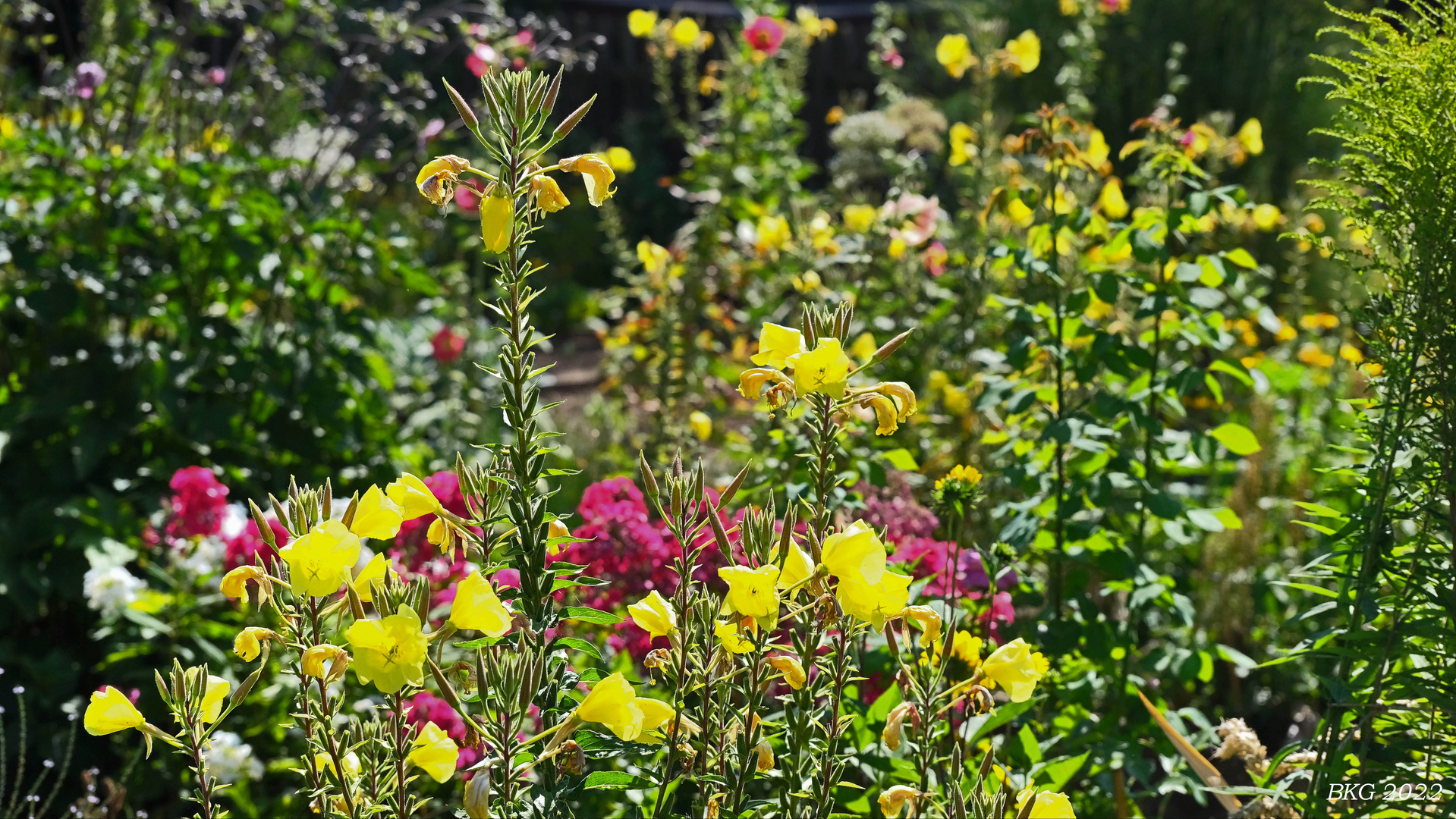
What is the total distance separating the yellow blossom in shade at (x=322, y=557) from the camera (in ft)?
3.39

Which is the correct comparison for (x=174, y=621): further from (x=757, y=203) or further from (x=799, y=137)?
(x=799, y=137)

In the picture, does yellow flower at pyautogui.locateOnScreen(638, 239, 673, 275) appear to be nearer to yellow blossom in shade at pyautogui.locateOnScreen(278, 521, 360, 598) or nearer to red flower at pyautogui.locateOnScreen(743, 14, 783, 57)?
red flower at pyautogui.locateOnScreen(743, 14, 783, 57)

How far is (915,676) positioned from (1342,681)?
662mm

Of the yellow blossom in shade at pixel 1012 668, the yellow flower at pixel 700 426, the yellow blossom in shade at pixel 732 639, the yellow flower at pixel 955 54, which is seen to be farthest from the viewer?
the yellow flower at pixel 955 54

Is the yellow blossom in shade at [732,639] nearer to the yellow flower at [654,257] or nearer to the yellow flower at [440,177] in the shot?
the yellow flower at [440,177]

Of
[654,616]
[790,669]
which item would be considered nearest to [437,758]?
[654,616]

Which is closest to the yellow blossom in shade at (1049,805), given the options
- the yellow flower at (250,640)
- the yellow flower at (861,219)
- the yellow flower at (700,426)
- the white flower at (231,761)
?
the yellow flower at (250,640)

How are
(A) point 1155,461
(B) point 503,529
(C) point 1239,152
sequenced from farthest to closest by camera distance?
(C) point 1239,152, (A) point 1155,461, (B) point 503,529

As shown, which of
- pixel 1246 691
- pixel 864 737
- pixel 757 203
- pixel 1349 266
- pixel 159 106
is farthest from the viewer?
pixel 757 203

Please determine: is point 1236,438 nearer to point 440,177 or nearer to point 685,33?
point 440,177

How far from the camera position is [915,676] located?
1333mm

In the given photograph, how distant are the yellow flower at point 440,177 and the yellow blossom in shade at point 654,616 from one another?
1.52 feet

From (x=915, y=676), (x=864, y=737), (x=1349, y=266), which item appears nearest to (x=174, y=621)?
(x=864, y=737)

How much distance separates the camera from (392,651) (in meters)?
1.01
